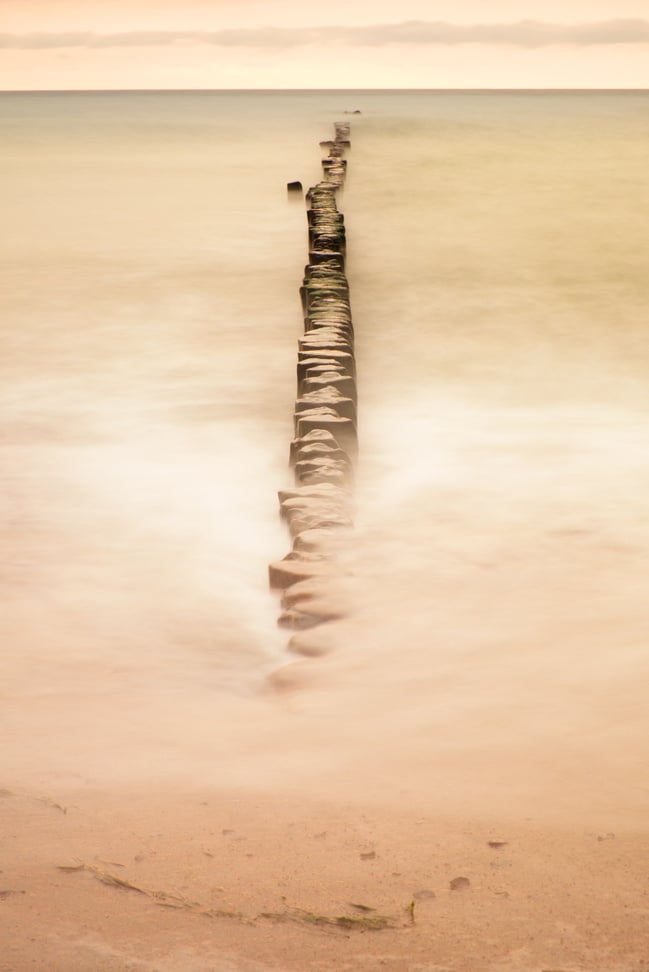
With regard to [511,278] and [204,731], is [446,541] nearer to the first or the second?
[204,731]

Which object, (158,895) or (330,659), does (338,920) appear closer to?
(158,895)

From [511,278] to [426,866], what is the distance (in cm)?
804

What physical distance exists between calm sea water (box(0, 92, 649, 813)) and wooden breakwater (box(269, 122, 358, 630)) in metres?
0.10

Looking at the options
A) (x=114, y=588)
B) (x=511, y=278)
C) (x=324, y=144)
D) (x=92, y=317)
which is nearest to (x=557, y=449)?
(x=114, y=588)

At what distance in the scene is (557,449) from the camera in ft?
14.8

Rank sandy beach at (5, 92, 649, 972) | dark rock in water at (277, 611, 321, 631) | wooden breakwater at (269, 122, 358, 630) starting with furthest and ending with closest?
wooden breakwater at (269, 122, 358, 630), dark rock in water at (277, 611, 321, 631), sandy beach at (5, 92, 649, 972)

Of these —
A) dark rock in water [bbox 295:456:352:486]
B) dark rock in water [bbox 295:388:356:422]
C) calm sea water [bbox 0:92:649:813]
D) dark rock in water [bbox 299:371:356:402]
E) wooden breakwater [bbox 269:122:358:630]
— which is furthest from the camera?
dark rock in water [bbox 299:371:356:402]

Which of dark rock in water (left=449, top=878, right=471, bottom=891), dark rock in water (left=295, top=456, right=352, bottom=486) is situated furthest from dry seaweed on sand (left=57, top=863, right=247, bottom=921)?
dark rock in water (left=295, top=456, right=352, bottom=486)

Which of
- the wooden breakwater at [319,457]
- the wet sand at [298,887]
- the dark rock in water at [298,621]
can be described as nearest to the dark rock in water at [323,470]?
the wooden breakwater at [319,457]

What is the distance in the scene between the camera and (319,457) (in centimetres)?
393

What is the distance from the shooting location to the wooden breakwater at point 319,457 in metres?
3.03

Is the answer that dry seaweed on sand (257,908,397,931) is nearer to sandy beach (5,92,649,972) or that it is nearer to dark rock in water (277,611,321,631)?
sandy beach (5,92,649,972)

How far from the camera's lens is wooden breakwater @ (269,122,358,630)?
303 cm

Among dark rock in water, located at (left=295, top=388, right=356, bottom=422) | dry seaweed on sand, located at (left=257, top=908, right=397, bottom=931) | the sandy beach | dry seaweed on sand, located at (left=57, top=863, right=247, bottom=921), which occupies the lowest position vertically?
dry seaweed on sand, located at (left=257, top=908, right=397, bottom=931)
